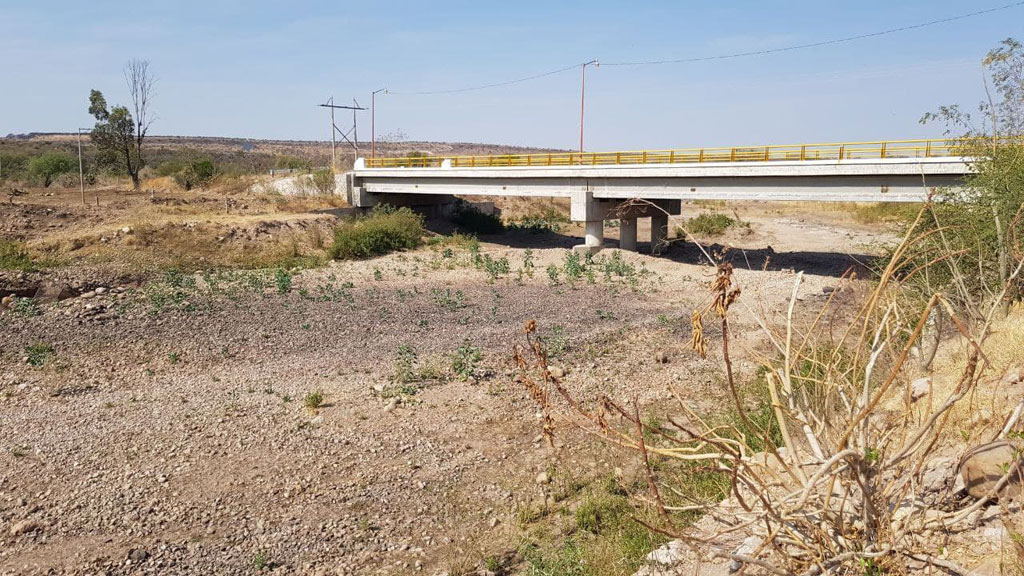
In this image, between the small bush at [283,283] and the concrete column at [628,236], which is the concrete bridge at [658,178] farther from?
the small bush at [283,283]

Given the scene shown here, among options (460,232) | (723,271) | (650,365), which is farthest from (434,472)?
(460,232)

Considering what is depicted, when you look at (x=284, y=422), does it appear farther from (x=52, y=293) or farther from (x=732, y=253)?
(x=732, y=253)

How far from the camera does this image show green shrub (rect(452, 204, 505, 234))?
36.0m

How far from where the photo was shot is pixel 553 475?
9.05m

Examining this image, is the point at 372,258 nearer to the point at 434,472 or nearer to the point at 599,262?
the point at 599,262

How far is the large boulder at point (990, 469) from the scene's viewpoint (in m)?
4.39

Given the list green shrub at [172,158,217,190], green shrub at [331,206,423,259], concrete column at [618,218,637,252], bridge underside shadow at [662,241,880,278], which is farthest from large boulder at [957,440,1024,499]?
green shrub at [172,158,217,190]

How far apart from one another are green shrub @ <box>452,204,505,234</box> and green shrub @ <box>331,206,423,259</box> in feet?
14.6

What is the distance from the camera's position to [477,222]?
36.2 meters

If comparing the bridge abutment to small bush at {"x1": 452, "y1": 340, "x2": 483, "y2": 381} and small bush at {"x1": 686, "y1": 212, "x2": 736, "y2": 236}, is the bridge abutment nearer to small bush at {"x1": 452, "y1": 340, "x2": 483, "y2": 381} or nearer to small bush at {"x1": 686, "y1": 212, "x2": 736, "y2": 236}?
small bush at {"x1": 686, "y1": 212, "x2": 736, "y2": 236}

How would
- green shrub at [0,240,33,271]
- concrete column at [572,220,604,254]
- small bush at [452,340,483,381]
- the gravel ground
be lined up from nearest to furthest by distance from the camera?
the gravel ground, small bush at [452,340,483,381], green shrub at [0,240,33,271], concrete column at [572,220,604,254]

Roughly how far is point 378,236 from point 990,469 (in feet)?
83.7

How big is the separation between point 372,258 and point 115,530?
20382 millimetres

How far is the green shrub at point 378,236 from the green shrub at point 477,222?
4452mm
